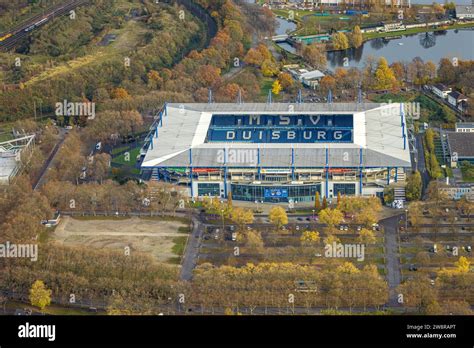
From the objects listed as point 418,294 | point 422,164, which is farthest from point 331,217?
point 422,164

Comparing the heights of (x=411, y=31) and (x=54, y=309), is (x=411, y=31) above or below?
above

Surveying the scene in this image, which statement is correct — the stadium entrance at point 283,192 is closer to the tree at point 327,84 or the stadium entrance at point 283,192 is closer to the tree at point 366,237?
the tree at point 366,237

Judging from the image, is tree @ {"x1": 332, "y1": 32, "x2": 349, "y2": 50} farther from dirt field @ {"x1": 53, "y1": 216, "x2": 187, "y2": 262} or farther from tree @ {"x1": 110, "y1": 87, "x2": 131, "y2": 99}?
dirt field @ {"x1": 53, "y1": 216, "x2": 187, "y2": 262}

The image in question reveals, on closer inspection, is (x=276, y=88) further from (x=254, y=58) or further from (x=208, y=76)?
(x=254, y=58)

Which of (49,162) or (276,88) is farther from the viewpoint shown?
(276,88)

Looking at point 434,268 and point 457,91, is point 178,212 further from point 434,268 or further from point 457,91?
point 457,91

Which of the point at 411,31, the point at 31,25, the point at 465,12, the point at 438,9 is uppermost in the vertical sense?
the point at 438,9

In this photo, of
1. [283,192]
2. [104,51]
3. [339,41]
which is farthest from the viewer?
[339,41]

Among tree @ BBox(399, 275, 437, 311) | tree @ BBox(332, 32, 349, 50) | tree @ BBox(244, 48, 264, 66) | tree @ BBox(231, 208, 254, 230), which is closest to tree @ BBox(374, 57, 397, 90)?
tree @ BBox(244, 48, 264, 66)
